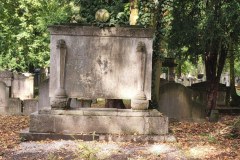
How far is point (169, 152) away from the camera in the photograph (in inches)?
287


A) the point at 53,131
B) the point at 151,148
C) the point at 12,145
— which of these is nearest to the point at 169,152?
the point at 151,148

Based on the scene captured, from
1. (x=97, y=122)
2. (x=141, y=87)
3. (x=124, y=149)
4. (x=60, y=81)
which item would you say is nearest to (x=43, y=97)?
(x=60, y=81)

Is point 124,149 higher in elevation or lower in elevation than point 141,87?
lower

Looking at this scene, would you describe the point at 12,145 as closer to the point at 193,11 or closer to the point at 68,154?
the point at 68,154

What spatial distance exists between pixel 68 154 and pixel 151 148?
1.73 meters

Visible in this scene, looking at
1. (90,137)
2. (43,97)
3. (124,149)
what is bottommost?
(124,149)

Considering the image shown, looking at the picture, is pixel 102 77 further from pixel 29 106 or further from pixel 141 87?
pixel 29 106

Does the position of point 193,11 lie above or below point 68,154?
above

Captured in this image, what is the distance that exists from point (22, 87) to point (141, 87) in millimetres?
11750

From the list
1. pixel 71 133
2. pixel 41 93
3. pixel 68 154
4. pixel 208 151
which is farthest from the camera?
pixel 41 93

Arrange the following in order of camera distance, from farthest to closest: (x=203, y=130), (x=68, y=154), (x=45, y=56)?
(x=45, y=56) < (x=203, y=130) < (x=68, y=154)

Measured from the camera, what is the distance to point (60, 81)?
8617 millimetres

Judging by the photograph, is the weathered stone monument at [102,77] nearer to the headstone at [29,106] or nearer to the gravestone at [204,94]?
the headstone at [29,106]

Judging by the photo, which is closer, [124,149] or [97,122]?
[124,149]
